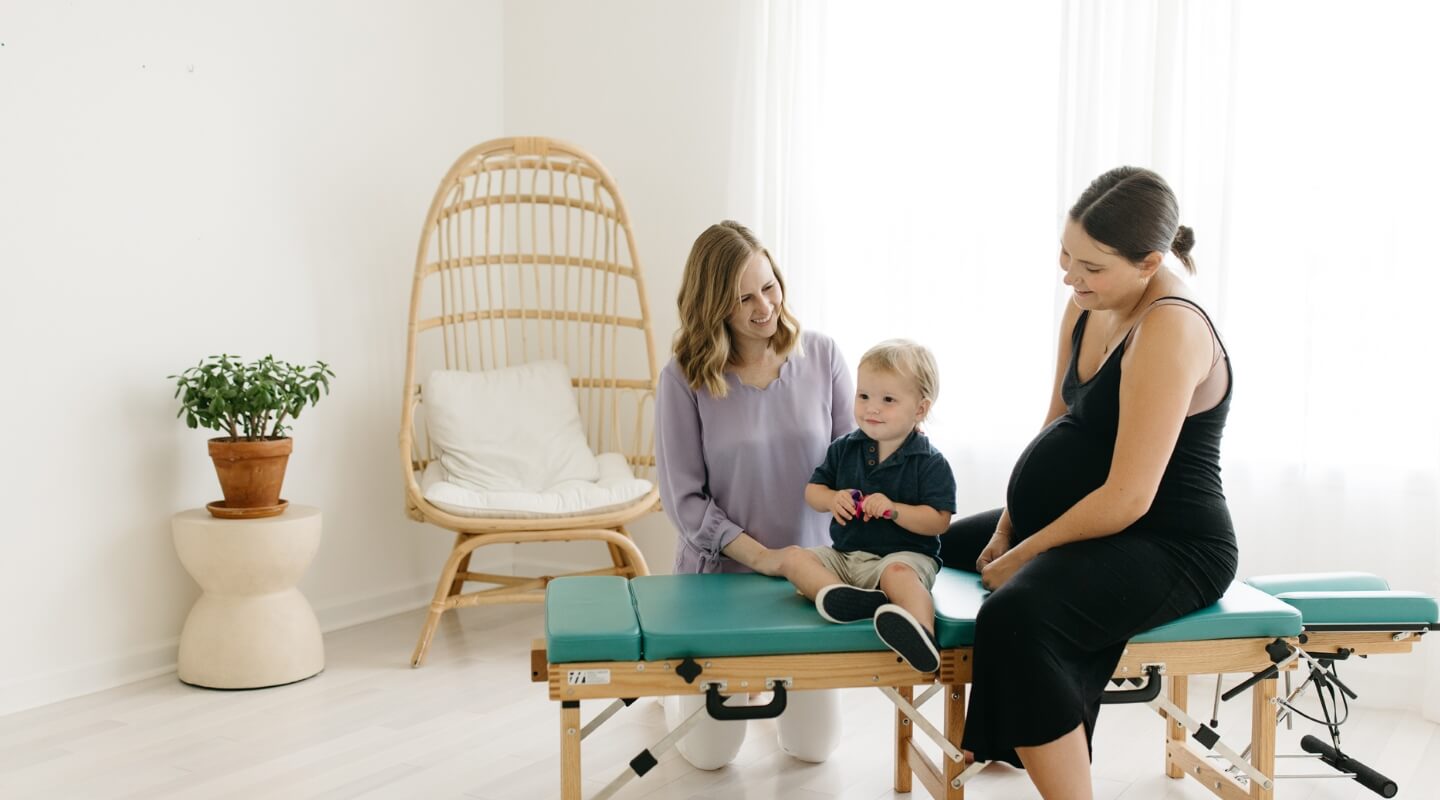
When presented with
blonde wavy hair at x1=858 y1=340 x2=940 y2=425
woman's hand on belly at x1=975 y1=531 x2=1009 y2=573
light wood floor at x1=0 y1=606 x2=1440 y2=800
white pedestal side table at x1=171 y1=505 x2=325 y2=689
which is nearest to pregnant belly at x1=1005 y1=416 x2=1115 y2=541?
woman's hand on belly at x1=975 y1=531 x2=1009 y2=573

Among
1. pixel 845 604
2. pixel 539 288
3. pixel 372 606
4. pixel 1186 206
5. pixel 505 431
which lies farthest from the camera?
pixel 539 288

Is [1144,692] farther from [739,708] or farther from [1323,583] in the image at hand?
[739,708]

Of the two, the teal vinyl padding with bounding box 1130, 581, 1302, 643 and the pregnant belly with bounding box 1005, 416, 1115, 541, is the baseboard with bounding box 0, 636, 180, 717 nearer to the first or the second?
the pregnant belly with bounding box 1005, 416, 1115, 541

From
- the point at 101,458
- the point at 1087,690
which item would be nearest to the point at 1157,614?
the point at 1087,690

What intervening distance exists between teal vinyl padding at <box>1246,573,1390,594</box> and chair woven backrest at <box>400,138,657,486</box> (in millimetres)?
1921

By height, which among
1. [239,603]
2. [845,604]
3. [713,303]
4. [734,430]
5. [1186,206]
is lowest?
[239,603]

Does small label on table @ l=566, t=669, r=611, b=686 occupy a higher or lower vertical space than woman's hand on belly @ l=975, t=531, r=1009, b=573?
lower

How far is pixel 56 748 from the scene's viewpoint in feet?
8.27

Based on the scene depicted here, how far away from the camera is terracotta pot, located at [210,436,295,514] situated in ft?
9.67

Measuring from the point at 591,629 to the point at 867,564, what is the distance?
522mm

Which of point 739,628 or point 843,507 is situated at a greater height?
point 843,507

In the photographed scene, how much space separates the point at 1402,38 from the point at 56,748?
3.35 m

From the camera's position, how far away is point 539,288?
392 centimetres

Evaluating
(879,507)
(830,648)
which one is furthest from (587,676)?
(879,507)
